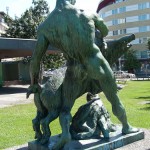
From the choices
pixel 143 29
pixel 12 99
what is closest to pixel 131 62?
pixel 143 29

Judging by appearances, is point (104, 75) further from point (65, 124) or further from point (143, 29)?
point (143, 29)

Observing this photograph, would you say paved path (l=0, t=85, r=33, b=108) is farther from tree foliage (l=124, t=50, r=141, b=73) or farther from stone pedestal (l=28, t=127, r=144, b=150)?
tree foliage (l=124, t=50, r=141, b=73)

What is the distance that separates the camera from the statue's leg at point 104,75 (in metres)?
4.46

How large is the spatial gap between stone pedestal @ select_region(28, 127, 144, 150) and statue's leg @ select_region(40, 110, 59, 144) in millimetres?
90

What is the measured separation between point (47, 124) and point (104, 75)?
1014 mm

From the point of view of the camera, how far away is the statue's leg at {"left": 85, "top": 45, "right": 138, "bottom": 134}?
446cm

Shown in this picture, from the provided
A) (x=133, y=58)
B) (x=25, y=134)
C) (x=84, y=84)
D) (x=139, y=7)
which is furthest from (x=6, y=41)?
(x=139, y=7)

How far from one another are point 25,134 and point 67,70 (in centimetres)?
311

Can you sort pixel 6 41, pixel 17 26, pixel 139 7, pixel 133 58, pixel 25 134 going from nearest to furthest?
pixel 25 134 < pixel 6 41 < pixel 17 26 < pixel 133 58 < pixel 139 7

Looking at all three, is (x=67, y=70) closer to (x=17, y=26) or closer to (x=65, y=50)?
(x=65, y=50)

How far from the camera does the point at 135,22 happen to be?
62.1m

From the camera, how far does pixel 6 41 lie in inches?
747

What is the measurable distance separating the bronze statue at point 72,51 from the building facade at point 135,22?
5449 centimetres

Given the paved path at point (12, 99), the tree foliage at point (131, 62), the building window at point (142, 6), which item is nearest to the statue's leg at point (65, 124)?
the paved path at point (12, 99)
